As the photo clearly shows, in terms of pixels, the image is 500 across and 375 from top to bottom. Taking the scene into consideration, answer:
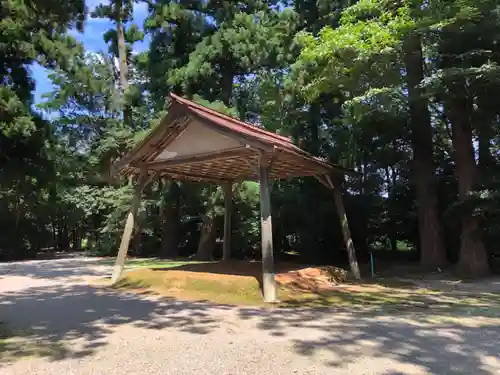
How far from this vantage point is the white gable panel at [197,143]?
31.0 ft

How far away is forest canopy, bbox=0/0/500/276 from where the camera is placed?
35.6 ft

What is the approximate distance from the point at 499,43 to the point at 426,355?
9.15 m

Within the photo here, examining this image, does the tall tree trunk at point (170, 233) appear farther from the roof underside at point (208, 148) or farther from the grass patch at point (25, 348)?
the grass patch at point (25, 348)

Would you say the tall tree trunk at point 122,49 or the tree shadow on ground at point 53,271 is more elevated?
the tall tree trunk at point 122,49

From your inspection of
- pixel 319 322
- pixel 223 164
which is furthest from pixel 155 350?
pixel 223 164

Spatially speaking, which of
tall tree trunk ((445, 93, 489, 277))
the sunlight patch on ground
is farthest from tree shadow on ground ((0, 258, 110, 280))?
tall tree trunk ((445, 93, 489, 277))

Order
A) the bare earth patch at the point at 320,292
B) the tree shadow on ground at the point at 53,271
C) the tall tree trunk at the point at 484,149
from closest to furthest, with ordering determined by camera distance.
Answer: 1. the bare earth patch at the point at 320,292
2. the tall tree trunk at the point at 484,149
3. the tree shadow on ground at the point at 53,271

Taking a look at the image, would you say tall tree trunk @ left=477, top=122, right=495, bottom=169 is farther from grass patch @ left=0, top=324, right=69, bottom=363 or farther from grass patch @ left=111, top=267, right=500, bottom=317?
grass patch @ left=0, top=324, right=69, bottom=363

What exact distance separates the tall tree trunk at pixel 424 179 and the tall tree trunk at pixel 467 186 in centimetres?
130

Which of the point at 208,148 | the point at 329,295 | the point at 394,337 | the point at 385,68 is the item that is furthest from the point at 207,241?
the point at 394,337

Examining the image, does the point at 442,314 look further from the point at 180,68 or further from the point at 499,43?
the point at 180,68

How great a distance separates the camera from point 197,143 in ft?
32.7

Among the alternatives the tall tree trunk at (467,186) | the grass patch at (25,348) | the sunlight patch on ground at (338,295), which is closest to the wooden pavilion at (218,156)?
the sunlight patch on ground at (338,295)

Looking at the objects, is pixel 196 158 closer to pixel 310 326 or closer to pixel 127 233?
pixel 127 233
